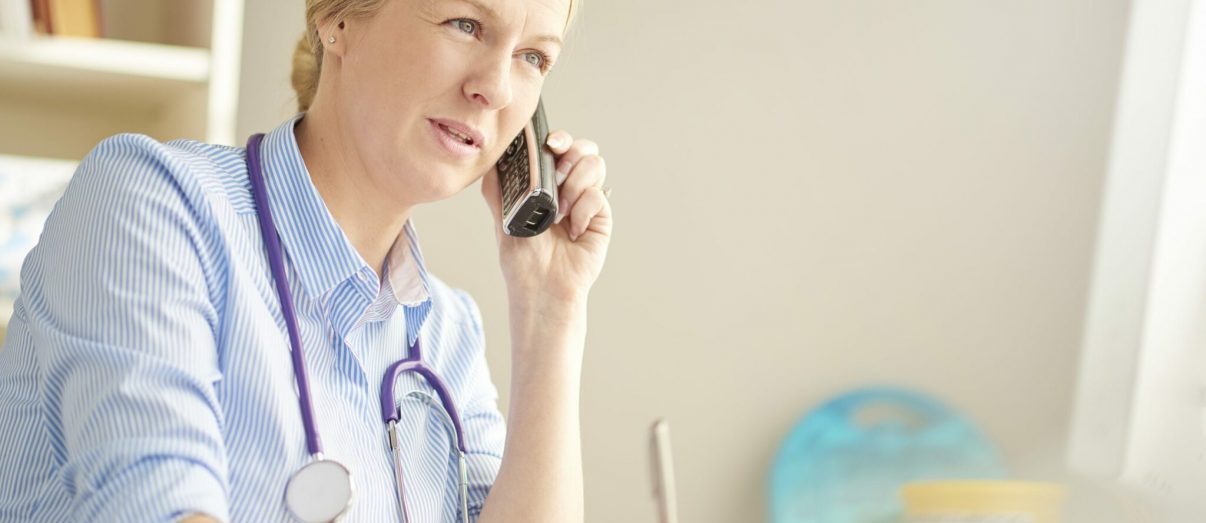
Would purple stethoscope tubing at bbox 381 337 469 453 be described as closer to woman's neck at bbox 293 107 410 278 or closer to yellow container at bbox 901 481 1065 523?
woman's neck at bbox 293 107 410 278

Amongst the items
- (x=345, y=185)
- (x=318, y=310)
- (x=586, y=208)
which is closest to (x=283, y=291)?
(x=318, y=310)

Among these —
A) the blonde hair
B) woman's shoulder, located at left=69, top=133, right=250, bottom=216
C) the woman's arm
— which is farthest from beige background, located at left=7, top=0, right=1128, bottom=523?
woman's shoulder, located at left=69, top=133, right=250, bottom=216

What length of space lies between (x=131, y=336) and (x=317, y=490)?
203 millimetres

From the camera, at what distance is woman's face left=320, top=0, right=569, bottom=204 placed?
120 cm

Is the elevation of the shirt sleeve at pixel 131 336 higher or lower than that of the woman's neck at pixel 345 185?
lower

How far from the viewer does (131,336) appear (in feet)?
3.06

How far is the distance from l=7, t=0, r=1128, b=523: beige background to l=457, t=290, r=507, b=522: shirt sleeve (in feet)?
1.63

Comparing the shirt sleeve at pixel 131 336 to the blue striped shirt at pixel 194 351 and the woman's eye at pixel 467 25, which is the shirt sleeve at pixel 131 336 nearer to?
the blue striped shirt at pixel 194 351

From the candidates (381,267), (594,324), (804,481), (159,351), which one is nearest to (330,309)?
(381,267)

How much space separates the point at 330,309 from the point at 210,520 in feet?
1.11

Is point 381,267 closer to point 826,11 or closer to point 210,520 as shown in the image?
point 210,520

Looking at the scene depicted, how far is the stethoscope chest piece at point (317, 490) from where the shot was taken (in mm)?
982

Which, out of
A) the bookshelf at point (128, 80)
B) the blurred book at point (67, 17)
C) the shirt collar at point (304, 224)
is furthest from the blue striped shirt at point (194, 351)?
the blurred book at point (67, 17)

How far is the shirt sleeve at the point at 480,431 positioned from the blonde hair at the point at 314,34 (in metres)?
0.35
